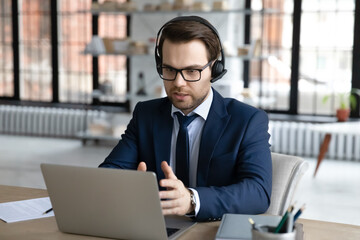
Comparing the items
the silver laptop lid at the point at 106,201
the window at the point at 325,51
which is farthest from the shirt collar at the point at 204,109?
the window at the point at 325,51

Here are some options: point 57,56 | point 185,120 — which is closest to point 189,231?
point 185,120

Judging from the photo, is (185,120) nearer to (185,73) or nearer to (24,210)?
(185,73)

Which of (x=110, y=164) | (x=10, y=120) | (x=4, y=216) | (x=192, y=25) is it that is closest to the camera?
(x=4, y=216)

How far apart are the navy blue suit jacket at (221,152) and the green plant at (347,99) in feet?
16.7

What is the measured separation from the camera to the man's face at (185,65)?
6.59 ft

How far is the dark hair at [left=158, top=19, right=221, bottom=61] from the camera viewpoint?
2.02 meters

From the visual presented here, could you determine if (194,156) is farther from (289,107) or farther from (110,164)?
(289,107)

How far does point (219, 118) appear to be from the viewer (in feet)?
7.06

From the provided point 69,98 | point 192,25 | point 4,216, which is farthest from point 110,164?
point 69,98

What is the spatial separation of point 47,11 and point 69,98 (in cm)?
138

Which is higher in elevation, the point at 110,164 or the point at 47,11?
the point at 47,11

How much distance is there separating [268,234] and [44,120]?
772 cm

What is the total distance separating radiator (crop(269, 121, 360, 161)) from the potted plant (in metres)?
0.29

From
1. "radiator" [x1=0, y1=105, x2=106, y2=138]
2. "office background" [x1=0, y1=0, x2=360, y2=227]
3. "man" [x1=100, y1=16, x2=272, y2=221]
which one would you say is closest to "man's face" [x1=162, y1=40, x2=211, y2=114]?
"man" [x1=100, y1=16, x2=272, y2=221]
